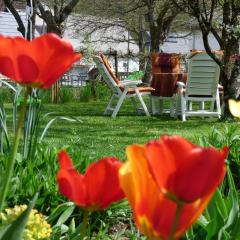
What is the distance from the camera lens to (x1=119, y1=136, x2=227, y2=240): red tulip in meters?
0.62

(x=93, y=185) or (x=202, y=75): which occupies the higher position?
(x=93, y=185)

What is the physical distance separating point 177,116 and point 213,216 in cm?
982

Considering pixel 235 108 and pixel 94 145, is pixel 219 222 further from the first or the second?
pixel 94 145

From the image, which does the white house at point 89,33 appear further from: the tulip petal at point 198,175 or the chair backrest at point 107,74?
the tulip petal at point 198,175

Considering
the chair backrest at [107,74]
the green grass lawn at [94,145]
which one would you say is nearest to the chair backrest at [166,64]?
the green grass lawn at [94,145]

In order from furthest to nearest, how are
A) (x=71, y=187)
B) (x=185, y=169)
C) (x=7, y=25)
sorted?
1. (x=7, y=25)
2. (x=71, y=187)
3. (x=185, y=169)

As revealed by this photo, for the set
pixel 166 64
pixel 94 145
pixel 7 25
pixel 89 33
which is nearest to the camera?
pixel 94 145

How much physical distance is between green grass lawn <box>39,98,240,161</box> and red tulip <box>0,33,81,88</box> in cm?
518

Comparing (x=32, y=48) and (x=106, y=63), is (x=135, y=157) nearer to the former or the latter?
(x=32, y=48)

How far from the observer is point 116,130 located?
9.17 metres

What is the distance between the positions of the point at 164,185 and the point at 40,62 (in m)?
0.31

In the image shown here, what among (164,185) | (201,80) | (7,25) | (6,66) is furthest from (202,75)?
(7,25)

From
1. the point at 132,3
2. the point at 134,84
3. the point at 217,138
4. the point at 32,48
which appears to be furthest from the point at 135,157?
the point at 132,3

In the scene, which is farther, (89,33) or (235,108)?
(89,33)
